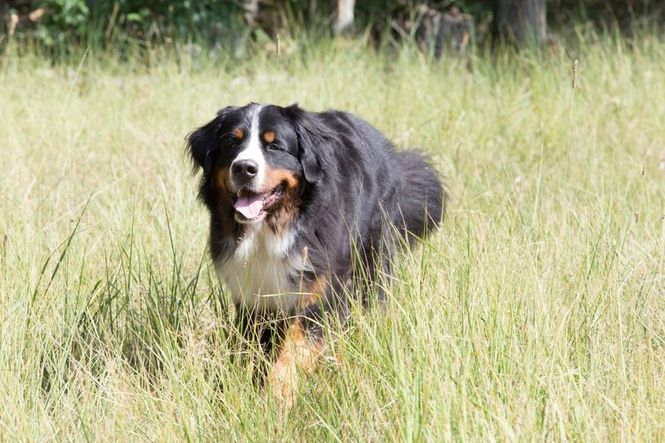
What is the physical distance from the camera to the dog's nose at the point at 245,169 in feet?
11.8

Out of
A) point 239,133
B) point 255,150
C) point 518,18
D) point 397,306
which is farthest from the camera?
point 518,18

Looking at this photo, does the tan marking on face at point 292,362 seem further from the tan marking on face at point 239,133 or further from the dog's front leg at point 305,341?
the tan marking on face at point 239,133

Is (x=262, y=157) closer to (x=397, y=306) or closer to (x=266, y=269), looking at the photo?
(x=266, y=269)

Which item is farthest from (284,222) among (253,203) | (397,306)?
(397,306)

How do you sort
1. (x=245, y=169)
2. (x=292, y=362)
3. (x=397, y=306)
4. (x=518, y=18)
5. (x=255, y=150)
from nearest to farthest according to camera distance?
(x=397, y=306) < (x=292, y=362) < (x=245, y=169) < (x=255, y=150) < (x=518, y=18)

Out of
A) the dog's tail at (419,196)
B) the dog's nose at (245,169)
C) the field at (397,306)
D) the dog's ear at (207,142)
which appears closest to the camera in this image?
the field at (397,306)

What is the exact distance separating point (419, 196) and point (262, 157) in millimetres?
1159

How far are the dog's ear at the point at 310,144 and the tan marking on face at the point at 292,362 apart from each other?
0.61 metres

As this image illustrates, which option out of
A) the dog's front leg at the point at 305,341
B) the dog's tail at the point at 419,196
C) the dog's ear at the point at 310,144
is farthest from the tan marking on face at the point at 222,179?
the dog's tail at the point at 419,196

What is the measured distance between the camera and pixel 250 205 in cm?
374

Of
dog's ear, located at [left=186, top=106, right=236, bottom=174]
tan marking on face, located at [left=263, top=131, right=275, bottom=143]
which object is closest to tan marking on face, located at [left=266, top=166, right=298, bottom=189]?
tan marking on face, located at [left=263, top=131, right=275, bottom=143]

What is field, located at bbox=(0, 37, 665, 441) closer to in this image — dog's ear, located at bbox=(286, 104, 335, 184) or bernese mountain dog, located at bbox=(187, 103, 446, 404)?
bernese mountain dog, located at bbox=(187, 103, 446, 404)

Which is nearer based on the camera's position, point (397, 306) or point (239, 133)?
point (397, 306)

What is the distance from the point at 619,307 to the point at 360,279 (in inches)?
38.0
